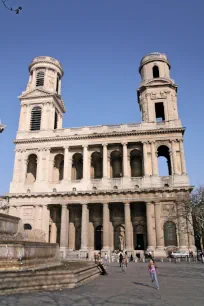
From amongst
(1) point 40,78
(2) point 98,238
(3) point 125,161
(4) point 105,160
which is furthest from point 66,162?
(1) point 40,78

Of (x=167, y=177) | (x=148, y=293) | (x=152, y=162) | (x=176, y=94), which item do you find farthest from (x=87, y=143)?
(x=148, y=293)

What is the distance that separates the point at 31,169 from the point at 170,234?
75.2 ft

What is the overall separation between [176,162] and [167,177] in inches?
100

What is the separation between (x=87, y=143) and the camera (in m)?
39.0

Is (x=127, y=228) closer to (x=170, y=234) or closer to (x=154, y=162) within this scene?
(x=170, y=234)

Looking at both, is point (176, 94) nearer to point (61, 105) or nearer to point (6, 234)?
point (61, 105)

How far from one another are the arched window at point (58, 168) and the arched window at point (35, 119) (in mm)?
5714

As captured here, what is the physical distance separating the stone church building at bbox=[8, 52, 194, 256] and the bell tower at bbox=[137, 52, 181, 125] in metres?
0.15

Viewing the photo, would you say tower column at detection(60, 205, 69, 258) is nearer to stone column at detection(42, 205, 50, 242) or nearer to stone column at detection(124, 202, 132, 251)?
stone column at detection(42, 205, 50, 242)

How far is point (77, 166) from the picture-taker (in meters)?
42.3

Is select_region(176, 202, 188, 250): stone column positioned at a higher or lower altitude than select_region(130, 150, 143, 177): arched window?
lower

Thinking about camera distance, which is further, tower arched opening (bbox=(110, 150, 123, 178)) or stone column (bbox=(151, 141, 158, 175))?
tower arched opening (bbox=(110, 150, 123, 178))

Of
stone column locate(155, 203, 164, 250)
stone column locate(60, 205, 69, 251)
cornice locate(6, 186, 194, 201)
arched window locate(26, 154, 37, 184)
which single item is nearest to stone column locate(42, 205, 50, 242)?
cornice locate(6, 186, 194, 201)

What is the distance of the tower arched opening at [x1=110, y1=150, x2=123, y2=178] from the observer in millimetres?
40219
